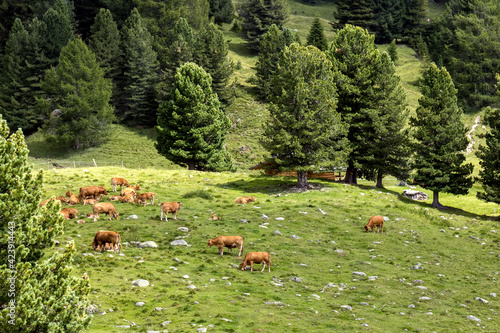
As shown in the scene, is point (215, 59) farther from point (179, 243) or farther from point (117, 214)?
point (179, 243)

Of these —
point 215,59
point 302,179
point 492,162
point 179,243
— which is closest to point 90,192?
point 179,243

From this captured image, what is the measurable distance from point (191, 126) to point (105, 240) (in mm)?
41445

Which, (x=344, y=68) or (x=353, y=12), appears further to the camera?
(x=353, y=12)

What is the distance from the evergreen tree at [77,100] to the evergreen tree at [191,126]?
36466 millimetres

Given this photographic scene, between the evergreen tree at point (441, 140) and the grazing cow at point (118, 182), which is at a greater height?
the evergreen tree at point (441, 140)

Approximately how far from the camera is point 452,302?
19562 millimetres

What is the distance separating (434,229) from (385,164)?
1813 centimetres

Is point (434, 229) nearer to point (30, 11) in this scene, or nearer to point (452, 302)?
point (452, 302)

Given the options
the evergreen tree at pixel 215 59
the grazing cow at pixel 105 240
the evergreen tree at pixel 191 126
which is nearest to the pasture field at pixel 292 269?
the grazing cow at pixel 105 240

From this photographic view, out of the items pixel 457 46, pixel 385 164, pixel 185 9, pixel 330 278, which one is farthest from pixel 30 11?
pixel 330 278

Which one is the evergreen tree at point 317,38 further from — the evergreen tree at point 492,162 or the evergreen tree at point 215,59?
the evergreen tree at point 492,162

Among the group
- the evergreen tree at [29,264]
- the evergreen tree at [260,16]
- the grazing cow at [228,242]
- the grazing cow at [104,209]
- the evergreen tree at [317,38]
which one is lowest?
the grazing cow at [228,242]

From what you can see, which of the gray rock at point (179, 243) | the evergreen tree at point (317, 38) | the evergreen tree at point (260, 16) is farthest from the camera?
the evergreen tree at point (260, 16)

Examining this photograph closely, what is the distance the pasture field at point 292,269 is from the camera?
15.6m
